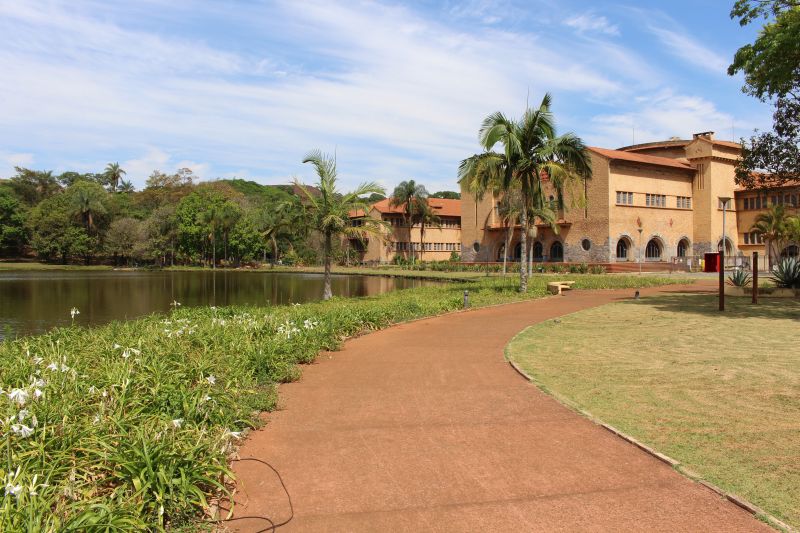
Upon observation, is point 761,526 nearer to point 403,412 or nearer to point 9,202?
point 403,412

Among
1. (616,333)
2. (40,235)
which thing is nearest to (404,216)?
(40,235)

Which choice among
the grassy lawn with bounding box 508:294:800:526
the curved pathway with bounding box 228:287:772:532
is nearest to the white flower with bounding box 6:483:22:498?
the curved pathway with bounding box 228:287:772:532

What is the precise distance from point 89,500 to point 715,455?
17.1 ft

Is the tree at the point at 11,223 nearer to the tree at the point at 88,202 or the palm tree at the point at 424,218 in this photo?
the tree at the point at 88,202

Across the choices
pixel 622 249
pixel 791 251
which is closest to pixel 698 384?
pixel 622 249

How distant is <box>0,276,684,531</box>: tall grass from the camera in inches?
160

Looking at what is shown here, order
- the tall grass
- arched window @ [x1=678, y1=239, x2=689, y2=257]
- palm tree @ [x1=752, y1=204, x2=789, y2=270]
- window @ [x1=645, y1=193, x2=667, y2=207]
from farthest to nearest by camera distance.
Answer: arched window @ [x1=678, y1=239, x2=689, y2=257] < window @ [x1=645, y1=193, x2=667, y2=207] < palm tree @ [x1=752, y1=204, x2=789, y2=270] < the tall grass

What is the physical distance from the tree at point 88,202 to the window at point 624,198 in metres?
62.5

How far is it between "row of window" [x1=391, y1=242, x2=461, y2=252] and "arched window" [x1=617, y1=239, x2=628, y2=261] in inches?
1122

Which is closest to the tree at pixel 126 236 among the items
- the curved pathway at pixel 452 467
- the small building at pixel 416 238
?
the small building at pixel 416 238

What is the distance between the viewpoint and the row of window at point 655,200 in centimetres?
5053

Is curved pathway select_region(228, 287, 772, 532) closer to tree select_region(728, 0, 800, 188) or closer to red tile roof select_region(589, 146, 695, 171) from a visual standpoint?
tree select_region(728, 0, 800, 188)

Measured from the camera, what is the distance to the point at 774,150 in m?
20.1

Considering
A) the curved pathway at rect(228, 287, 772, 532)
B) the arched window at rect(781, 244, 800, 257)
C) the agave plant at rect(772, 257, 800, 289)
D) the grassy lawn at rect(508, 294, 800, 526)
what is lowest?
the curved pathway at rect(228, 287, 772, 532)
